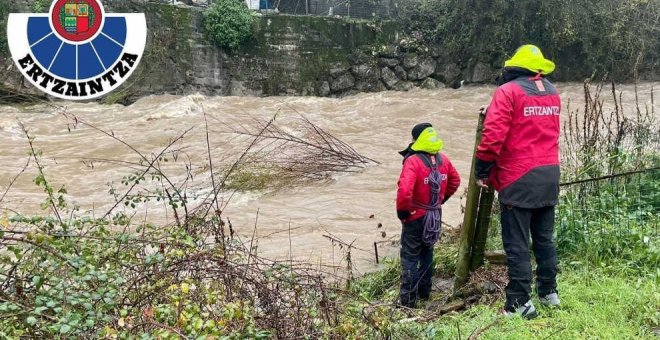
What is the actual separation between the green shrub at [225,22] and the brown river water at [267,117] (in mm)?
2016

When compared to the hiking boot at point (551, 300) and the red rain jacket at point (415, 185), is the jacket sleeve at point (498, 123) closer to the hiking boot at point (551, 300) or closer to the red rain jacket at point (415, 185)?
the hiking boot at point (551, 300)

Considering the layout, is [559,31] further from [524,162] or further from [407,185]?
[524,162]

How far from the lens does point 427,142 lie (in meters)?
4.72

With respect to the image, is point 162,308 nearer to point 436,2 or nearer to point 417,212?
point 417,212

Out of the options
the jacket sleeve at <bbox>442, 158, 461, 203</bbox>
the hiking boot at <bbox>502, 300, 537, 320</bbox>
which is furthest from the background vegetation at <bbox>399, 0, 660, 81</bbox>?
the hiking boot at <bbox>502, 300, 537, 320</bbox>

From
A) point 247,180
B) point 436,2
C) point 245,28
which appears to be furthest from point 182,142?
point 436,2

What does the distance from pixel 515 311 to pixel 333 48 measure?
17601 mm

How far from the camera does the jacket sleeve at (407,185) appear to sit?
4656 mm

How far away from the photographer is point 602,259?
4.32 meters

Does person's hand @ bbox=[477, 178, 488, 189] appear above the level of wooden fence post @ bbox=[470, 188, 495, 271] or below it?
above

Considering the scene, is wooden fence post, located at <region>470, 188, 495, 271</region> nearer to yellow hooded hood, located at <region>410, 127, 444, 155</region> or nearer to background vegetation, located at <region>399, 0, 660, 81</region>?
yellow hooded hood, located at <region>410, 127, 444, 155</region>

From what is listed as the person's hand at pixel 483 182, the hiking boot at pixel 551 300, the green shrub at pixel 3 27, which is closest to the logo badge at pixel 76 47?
the green shrub at pixel 3 27

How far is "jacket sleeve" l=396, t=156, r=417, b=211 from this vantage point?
4.66 meters

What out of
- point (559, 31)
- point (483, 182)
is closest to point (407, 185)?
point (483, 182)
